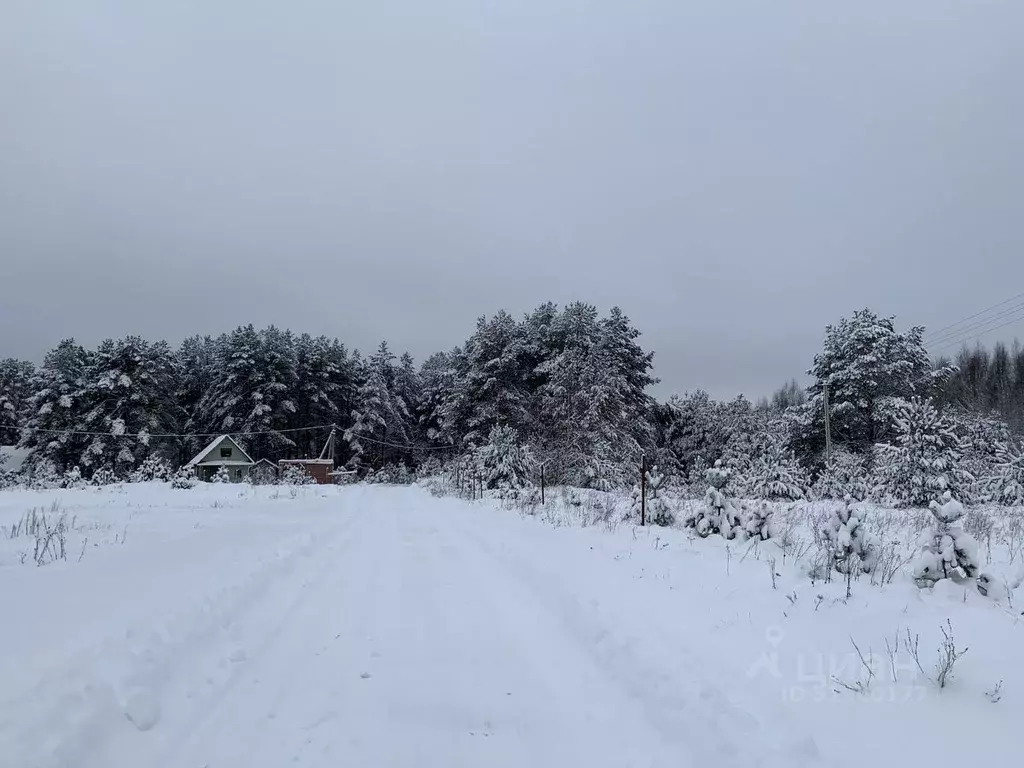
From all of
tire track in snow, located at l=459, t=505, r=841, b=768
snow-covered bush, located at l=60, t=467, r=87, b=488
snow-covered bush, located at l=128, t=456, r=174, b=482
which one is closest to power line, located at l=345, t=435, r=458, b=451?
snow-covered bush, located at l=128, t=456, r=174, b=482

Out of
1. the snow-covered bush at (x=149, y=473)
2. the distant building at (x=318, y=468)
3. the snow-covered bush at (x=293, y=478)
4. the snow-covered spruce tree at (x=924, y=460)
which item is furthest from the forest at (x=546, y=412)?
the snow-covered bush at (x=293, y=478)

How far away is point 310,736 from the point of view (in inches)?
115

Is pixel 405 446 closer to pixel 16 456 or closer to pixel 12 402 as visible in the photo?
pixel 16 456

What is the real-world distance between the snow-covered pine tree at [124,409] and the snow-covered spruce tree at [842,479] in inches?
Result: 2028

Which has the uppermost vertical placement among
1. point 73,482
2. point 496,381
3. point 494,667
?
point 496,381

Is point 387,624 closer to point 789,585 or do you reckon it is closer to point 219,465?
point 789,585

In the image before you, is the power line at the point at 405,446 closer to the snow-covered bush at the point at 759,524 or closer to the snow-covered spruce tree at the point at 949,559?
the snow-covered bush at the point at 759,524

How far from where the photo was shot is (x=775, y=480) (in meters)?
19.6

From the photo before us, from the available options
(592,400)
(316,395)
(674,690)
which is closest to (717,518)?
(674,690)

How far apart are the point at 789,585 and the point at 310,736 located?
477cm

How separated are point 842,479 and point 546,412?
1877 centimetres

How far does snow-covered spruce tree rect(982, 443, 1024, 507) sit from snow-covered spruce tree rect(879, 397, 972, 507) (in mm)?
763

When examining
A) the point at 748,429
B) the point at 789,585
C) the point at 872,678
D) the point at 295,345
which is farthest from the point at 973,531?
the point at 295,345

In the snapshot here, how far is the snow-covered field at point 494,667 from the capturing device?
109 inches
